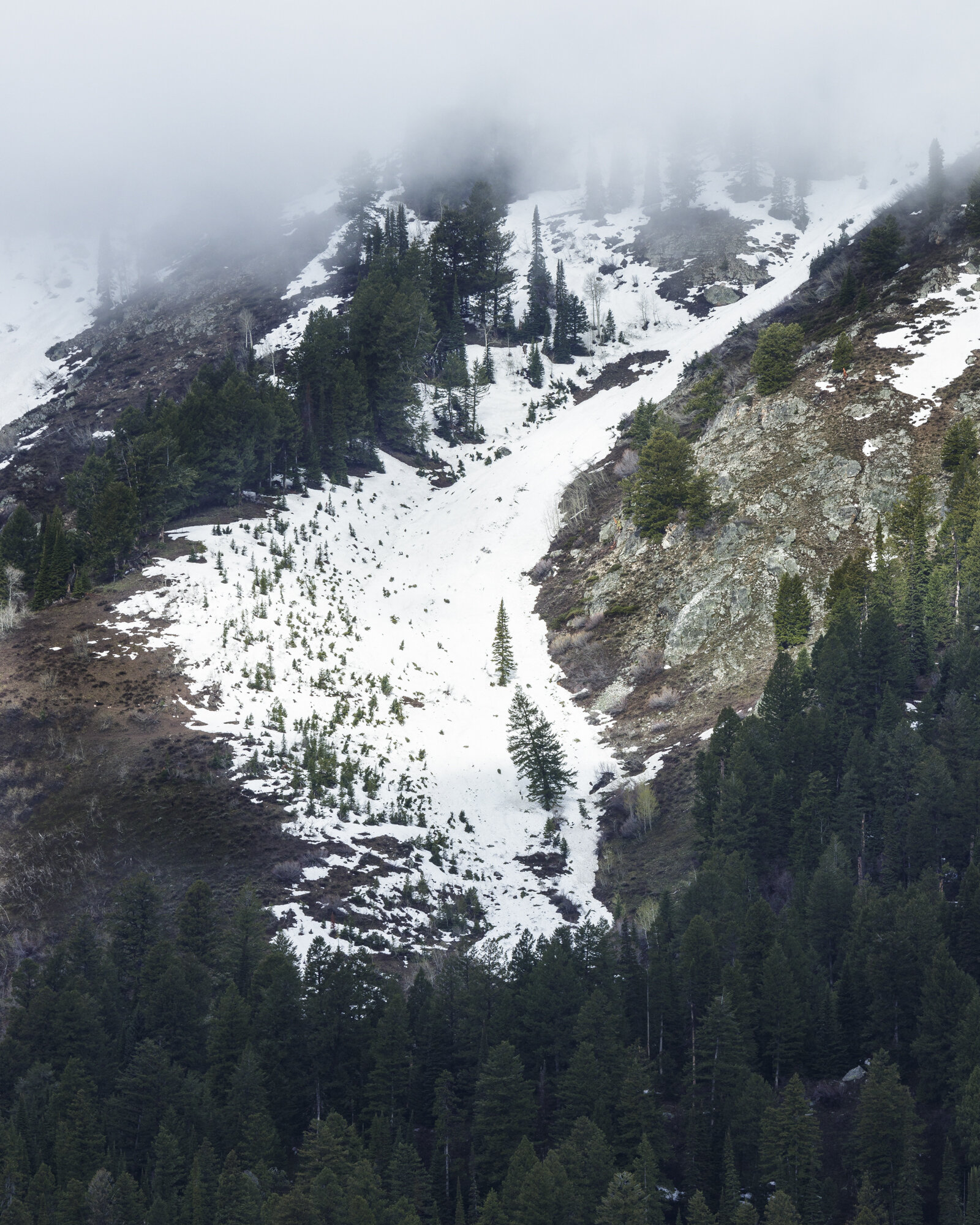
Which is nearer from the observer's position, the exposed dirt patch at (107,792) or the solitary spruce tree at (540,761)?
the exposed dirt patch at (107,792)

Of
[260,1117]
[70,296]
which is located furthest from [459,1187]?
[70,296]

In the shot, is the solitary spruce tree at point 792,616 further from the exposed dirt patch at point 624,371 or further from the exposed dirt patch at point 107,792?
the exposed dirt patch at point 624,371

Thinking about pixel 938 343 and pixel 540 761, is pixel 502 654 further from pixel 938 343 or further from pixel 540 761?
pixel 938 343

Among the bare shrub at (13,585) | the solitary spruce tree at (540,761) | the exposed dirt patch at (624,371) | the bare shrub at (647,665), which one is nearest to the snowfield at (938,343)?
the bare shrub at (647,665)

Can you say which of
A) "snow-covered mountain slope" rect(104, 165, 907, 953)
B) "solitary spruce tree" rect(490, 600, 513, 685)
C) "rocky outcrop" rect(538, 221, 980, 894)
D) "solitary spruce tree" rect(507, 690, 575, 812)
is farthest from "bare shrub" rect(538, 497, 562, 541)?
"solitary spruce tree" rect(507, 690, 575, 812)

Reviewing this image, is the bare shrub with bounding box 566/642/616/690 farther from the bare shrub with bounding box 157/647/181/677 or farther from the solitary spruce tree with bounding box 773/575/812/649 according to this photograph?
the bare shrub with bounding box 157/647/181/677
